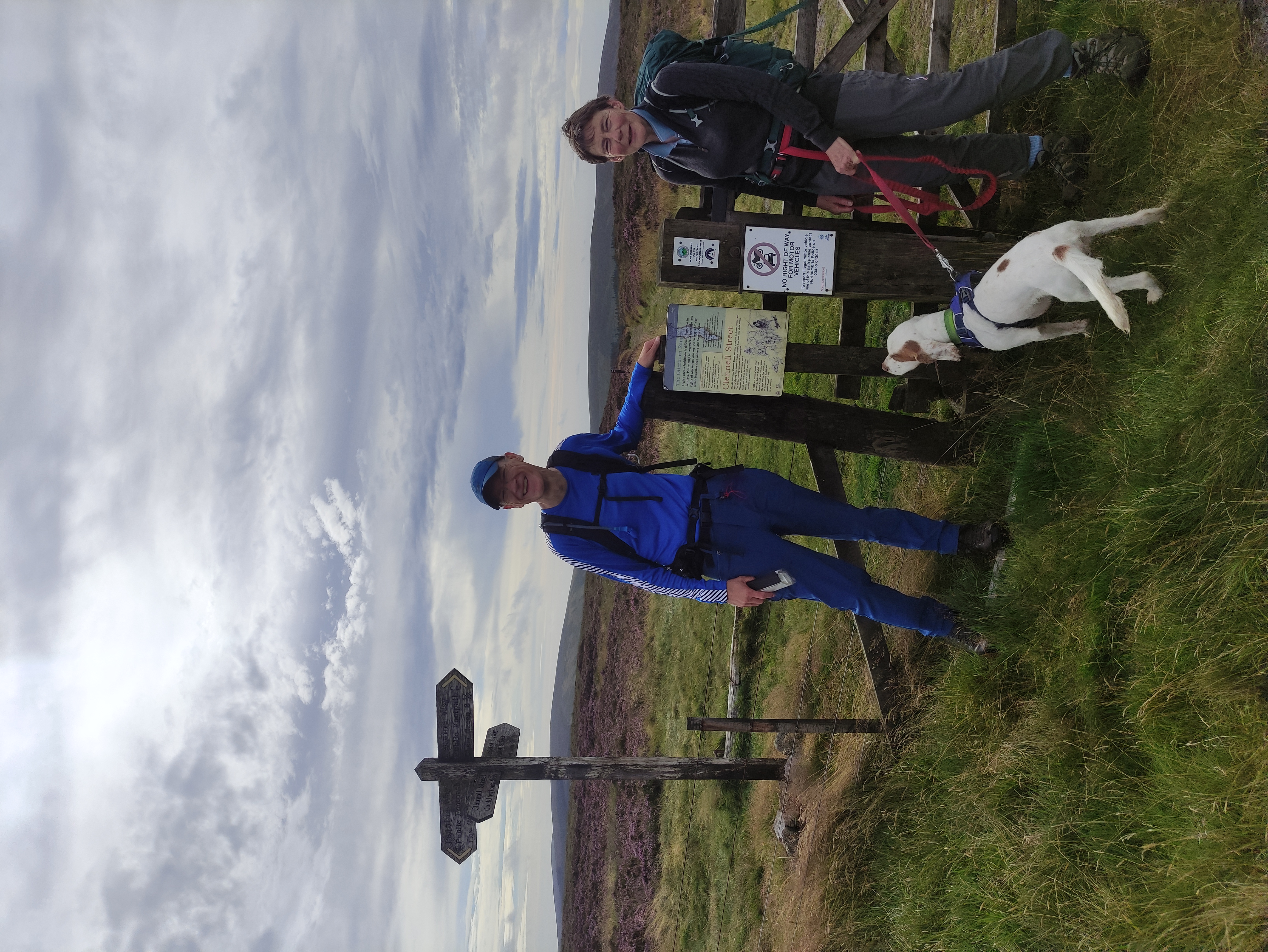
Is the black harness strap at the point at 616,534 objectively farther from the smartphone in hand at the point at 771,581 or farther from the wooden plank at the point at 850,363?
the wooden plank at the point at 850,363

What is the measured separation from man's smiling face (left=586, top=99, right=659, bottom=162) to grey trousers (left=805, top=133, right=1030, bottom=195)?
1196 millimetres

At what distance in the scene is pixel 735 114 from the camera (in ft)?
14.2

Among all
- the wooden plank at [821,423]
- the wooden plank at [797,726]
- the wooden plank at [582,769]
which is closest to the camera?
the wooden plank at [821,423]

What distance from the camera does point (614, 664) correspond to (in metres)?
19.3

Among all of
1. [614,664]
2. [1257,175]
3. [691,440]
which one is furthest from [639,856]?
[1257,175]

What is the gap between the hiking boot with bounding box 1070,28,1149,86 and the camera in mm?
4422

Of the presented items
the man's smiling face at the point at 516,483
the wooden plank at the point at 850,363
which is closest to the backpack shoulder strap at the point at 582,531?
the man's smiling face at the point at 516,483

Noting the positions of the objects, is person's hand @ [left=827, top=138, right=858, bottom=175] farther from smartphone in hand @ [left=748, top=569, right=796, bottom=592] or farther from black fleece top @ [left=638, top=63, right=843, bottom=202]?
smartphone in hand @ [left=748, top=569, right=796, bottom=592]

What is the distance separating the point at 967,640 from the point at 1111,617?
1057 millimetres

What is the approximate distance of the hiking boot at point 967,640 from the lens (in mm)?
4699

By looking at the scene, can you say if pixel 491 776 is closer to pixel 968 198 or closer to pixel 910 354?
pixel 910 354

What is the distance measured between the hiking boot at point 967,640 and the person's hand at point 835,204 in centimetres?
277

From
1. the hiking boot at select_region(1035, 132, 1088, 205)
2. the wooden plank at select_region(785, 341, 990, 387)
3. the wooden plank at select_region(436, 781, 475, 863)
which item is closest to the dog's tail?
the hiking boot at select_region(1035, 132, 1088, 205)

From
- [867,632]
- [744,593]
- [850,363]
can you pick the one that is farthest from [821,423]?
[867,632]
